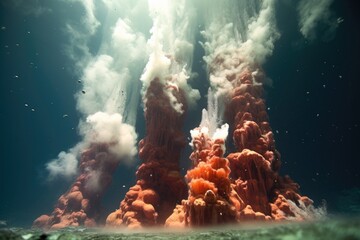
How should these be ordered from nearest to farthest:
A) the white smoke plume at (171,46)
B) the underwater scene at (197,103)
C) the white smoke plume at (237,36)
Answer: the underwater scene at (197,103), the white smoke plume at (171,46), the white smoke plume at (237,36)

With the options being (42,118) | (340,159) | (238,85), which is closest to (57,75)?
(42,118)

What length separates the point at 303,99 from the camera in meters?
56.2

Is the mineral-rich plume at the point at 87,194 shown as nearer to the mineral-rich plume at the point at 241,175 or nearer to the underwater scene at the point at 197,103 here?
the underwater scene at the point at 197,103

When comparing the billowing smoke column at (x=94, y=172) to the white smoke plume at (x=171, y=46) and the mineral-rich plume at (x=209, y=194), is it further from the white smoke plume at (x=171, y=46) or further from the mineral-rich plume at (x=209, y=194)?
the mineral-rich plume at (x=209, y=194)

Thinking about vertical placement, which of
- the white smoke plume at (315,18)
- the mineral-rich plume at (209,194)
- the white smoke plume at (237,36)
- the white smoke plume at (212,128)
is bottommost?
the mineral-rich plume at (209,194)

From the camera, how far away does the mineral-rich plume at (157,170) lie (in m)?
28.6

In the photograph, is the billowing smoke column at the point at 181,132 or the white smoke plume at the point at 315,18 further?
the white smoke plume at the point at 315,18

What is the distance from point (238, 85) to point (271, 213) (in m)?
17.1

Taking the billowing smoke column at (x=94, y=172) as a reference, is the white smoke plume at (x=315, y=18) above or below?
above

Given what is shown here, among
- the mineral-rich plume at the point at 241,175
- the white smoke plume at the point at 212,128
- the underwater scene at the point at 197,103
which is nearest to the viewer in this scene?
the mineral-rich plume at the point at 241,175

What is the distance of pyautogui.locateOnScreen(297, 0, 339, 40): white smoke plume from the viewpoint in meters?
39.9

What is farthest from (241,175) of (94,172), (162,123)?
(94,172)

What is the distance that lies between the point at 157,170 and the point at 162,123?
6748mm

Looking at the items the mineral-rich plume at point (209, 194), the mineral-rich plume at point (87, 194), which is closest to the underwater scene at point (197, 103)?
the mineral-rich plume at point (209, 194)
